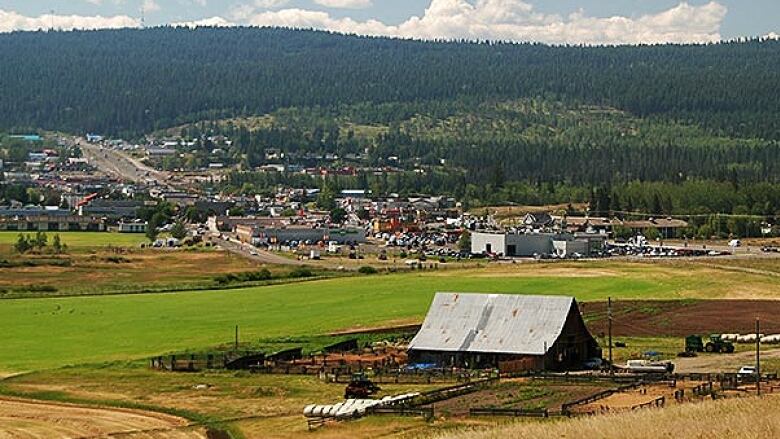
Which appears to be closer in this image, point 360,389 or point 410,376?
point 360,389

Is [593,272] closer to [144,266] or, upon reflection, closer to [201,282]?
[201,282]

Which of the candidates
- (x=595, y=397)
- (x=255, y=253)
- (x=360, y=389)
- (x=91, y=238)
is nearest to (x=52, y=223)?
(x=91, y=238)

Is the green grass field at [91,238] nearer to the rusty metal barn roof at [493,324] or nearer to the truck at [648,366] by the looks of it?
the rusty metal barn roof at [493,324]

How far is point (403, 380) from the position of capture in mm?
48906

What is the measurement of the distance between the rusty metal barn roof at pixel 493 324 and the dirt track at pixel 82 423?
14.8 metres

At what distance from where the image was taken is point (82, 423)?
40.9 metres

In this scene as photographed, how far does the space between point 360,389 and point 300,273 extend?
52.3m

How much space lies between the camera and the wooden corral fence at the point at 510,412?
38.8 m

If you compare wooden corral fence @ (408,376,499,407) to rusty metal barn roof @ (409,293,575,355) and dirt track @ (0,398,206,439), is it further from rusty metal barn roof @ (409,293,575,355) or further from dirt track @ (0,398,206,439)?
dirt track @ (0,398,206,439)

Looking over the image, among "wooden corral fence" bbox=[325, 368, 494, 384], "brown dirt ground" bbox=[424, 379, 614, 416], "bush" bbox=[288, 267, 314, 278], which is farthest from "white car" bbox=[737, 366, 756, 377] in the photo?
"bush" bbox=[288, 267, 314, 278]

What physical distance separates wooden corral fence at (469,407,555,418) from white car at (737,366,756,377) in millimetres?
9729

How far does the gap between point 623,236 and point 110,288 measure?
203 feet

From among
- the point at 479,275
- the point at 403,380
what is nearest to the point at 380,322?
the point at 403,380

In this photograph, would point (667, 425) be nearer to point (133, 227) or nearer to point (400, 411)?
point (400, 411)
